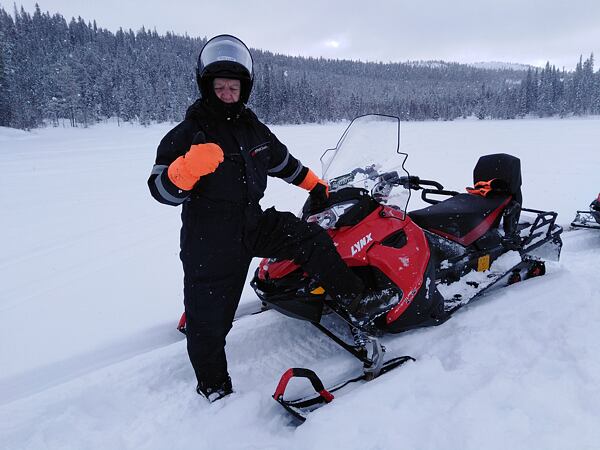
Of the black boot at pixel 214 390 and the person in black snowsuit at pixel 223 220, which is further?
the black boot at pixel 214 390

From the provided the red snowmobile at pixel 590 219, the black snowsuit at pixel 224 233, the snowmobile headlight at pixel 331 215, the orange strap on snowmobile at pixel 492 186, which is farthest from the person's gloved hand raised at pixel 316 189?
the red snowmobile at pixel 590 219

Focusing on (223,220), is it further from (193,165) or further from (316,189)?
(316,189)

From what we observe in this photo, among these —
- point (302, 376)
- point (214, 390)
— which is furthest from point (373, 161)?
point (214, 390)

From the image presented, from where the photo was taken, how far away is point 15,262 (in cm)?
411

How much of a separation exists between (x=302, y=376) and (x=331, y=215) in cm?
95

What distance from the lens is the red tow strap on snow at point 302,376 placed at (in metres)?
1.98

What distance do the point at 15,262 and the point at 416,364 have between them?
4.03 metres

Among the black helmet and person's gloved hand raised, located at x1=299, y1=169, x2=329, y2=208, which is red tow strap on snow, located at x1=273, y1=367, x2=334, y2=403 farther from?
the black helmet

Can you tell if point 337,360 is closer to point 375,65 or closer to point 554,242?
point 554,242

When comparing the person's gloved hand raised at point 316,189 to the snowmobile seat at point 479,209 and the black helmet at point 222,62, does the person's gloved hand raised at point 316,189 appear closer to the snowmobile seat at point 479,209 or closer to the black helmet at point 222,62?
the black helmet at point 222,62

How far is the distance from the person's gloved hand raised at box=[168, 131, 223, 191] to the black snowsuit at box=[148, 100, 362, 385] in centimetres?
9

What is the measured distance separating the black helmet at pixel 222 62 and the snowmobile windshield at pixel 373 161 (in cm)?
96

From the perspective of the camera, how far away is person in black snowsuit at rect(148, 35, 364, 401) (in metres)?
2.01

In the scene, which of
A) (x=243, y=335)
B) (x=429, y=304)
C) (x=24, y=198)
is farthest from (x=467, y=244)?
(x=24, y=198)
